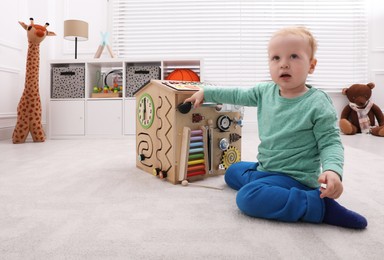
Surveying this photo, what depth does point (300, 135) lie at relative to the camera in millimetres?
870

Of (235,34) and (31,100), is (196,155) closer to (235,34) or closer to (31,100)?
(31,100)

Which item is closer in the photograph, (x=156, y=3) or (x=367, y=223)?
(x=367, y=223)

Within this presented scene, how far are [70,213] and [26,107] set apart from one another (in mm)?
1776

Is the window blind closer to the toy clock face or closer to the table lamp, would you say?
the table lamp

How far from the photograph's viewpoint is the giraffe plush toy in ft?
7.64

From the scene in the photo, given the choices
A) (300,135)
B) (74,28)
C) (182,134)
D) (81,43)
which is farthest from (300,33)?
(81,43)

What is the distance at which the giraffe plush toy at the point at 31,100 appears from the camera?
233 centimetres

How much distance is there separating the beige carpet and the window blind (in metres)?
2.08

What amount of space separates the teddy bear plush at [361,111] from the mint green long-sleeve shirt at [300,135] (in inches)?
88.5

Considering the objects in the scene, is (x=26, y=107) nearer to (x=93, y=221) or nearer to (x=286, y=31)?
(x=93, y=221)

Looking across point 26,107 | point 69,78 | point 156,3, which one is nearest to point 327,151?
point 26,107

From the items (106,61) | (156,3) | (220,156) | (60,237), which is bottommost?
(60,237)

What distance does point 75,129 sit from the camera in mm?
2674

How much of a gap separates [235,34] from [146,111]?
2.16 m
